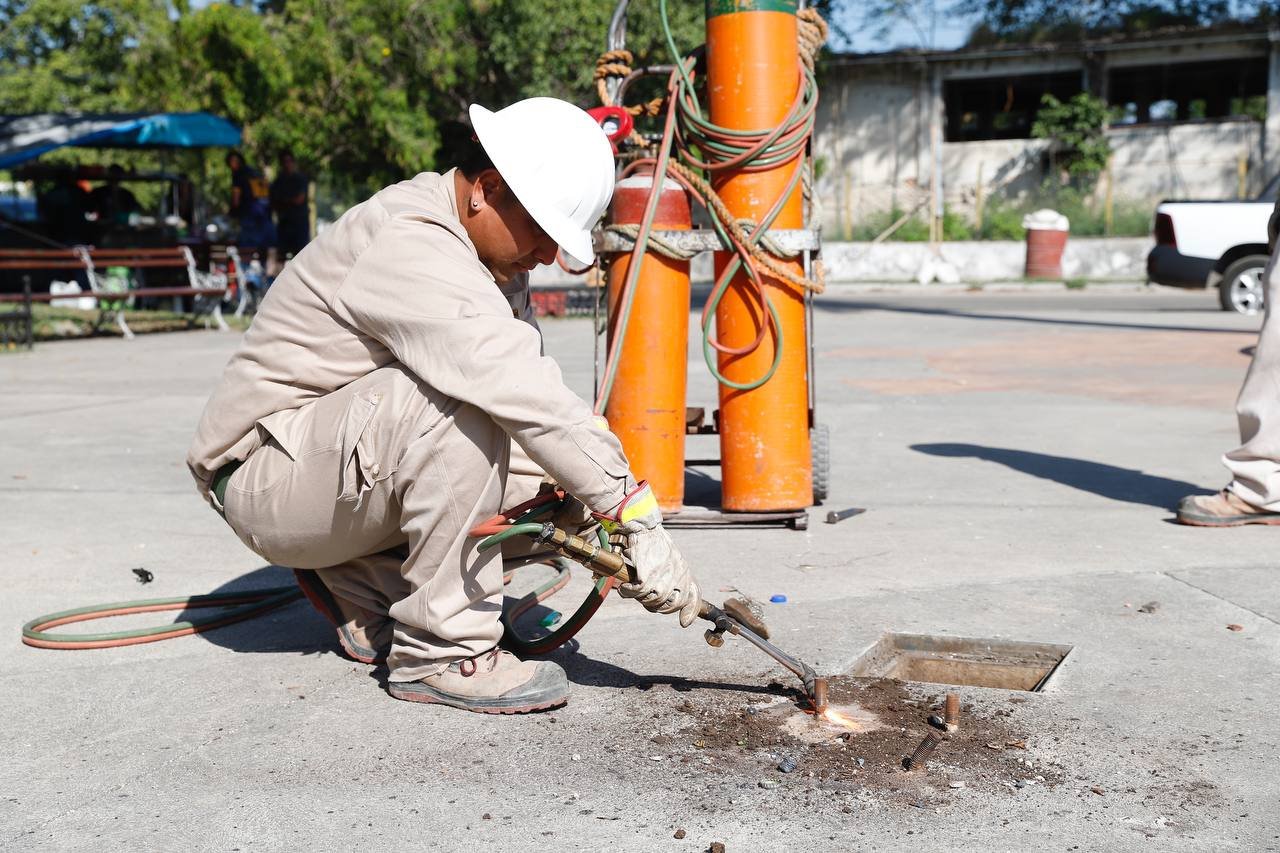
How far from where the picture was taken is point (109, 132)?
637 inches

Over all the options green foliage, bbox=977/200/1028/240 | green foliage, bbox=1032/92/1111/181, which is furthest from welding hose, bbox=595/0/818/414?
green foliage, bbox=1032/92/1111/181

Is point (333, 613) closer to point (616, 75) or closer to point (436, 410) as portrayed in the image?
point (436, 410)

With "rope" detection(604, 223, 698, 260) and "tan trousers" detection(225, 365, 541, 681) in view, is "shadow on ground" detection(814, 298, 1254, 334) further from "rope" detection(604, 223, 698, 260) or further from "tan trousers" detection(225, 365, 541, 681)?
"tan trousers" detection(225, 365, 541, 681)

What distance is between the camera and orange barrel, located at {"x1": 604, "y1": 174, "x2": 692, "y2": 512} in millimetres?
4668

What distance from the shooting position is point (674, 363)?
4758 millimetres

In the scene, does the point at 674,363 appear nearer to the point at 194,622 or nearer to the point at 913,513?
the point at 913,513

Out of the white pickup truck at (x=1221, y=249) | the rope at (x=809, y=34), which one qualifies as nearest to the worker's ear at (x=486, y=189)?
the rope at (x=809, y=34)

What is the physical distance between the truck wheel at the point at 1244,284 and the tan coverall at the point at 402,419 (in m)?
14.5

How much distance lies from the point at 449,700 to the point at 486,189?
1.23 metres

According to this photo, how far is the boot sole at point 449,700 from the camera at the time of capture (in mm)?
3039

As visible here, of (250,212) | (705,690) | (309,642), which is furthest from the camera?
(250,212)

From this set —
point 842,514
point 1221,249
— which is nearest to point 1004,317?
point 1221,249

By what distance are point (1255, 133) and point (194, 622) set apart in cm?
2911

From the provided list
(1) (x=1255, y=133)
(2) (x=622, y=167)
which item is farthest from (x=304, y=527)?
(1) (x=1255, y=133)
